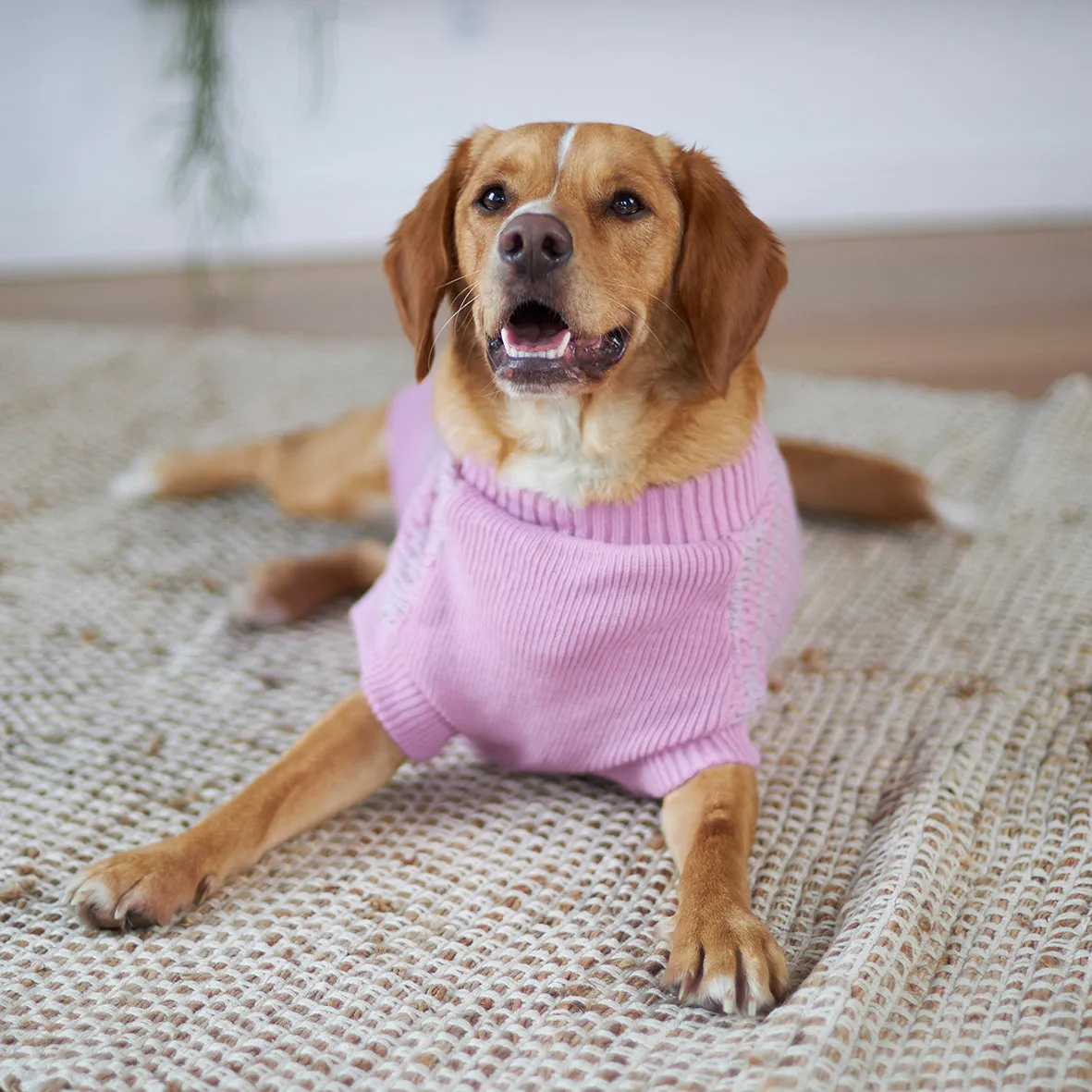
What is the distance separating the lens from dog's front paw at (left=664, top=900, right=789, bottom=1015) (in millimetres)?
1423

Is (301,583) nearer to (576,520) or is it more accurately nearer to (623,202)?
(576,520)

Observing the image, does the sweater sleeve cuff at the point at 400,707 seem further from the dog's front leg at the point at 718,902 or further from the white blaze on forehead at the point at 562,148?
the white blaze on forehead at the point at 562,148

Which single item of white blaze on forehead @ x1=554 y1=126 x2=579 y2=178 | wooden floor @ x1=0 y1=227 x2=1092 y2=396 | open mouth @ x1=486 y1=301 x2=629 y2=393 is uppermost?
white blaze on forehead @ x1=554 y1=126 x2=579 y2=178

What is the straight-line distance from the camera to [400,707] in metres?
1.85

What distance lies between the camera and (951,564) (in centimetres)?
268

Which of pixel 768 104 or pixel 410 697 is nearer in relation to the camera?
pixel 410 697

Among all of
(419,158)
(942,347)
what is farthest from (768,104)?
(942,347)

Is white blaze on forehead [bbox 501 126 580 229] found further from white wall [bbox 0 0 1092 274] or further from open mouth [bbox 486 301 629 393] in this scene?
white wall [bbox 0 0 1092 274]

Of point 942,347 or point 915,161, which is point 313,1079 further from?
point 915,161

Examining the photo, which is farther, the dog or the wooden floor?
the wooden floor

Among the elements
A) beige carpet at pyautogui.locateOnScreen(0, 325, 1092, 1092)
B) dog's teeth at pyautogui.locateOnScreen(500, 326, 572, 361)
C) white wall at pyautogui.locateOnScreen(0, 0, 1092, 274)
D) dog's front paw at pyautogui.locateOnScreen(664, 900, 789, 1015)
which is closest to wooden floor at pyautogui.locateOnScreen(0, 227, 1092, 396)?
white wall at pyautogui.locateOnScreen(0, 0, 1092, 274)

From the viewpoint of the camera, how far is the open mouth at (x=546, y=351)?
1687 mm

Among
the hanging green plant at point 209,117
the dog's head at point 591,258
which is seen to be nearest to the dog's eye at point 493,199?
the dog's head at point 591,258

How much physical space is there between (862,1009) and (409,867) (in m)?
0.64
